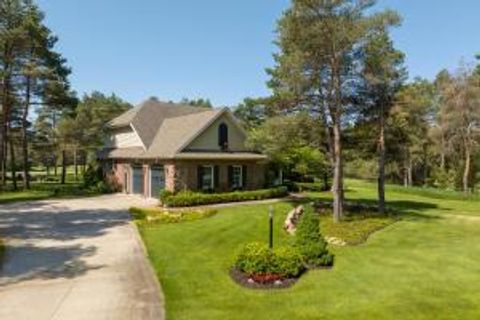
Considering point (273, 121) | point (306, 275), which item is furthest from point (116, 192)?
point (306, 275)

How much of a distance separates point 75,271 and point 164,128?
24283 millimetres

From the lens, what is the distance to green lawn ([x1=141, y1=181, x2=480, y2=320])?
10.3 metres

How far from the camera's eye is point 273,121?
2420 centimetres

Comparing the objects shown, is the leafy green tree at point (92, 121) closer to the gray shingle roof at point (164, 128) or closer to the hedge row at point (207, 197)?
the gray shingle roof at point (164, 128)

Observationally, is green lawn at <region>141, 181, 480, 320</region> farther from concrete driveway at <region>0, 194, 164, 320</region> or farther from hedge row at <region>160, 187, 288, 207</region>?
Result: hedge row at <region>160, 187, 288, 207</region>

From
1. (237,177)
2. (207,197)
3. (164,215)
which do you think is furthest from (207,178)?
(164,215)

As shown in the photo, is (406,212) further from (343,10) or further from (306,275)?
(306,275)

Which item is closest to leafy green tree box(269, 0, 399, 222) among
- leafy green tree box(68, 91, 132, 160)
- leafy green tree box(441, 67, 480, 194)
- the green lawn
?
the green lawn

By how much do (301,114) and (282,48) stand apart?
3.75 m

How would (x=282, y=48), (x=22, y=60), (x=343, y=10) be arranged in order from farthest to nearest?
(x=22, y=60) → (x=282, y=48) → (x=343, y=10)

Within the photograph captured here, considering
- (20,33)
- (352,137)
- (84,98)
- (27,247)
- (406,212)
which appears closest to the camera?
(27,247)

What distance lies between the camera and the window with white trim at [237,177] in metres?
33.7

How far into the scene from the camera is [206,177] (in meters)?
32.0

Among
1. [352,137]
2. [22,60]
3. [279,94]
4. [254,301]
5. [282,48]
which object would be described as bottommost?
[254,301]
